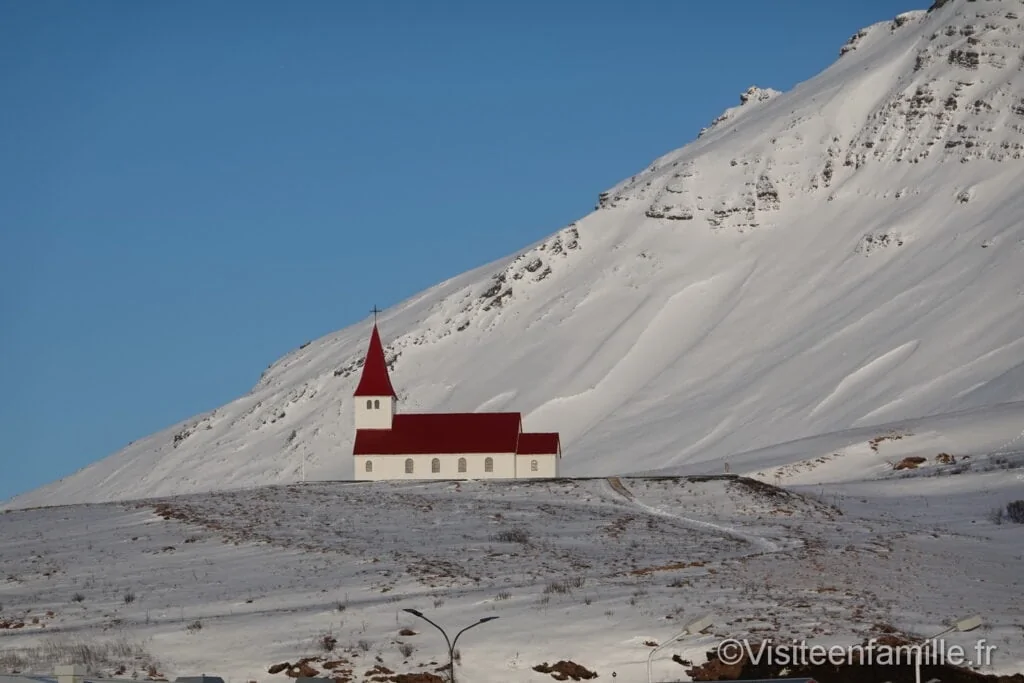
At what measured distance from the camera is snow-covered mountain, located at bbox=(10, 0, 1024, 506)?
13788 centimetres

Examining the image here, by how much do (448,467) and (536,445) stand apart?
5.05m

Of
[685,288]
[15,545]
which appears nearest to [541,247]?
[685,288]

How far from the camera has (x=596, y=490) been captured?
249 ft

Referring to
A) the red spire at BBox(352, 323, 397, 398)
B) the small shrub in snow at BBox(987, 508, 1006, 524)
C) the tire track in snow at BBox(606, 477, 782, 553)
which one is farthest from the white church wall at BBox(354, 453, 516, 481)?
the small shrub in snow at BBox(987, 508, 1006, 524)

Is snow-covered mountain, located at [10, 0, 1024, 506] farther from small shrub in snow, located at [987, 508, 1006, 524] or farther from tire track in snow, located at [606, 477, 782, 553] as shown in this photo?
small shrub in snow, located at [987, 508, 1006, 524]

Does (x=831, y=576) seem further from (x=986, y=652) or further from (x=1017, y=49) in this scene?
(x=1017, y=49)

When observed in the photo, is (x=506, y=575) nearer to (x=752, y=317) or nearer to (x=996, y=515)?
(x=996, y=515)

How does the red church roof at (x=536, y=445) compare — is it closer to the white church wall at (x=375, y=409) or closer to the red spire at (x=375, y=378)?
the red spire at (x=375, y=378)

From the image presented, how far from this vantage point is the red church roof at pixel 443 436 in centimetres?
9000

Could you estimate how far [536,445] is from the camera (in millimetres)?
90750

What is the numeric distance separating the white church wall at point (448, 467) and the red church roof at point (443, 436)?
0.93ft

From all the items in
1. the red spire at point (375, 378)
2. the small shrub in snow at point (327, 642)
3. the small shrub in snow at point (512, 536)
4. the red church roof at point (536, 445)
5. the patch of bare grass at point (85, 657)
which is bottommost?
the patch of bare grass at point (85, 657)

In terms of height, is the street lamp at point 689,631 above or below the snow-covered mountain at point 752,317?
below

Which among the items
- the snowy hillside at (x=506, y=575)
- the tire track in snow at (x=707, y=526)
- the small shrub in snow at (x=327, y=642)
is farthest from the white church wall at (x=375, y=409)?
the small shrub in snow at (x=327, y=642)
